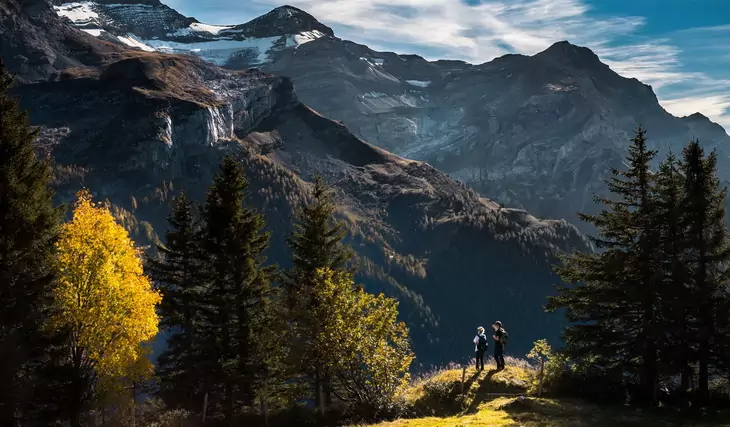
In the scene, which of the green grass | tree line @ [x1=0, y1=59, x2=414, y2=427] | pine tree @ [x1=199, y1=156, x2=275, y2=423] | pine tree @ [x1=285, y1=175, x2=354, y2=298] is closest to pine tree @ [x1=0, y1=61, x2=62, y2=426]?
tree line @ [x1=0, y1=59, x2=414, y2=427]

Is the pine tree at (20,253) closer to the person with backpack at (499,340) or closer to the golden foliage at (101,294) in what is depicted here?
the golden foliage at (101,294)

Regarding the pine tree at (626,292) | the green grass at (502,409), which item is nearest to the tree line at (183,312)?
the green grass at (502,409)

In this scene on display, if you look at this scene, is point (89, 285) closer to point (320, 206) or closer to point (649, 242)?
point (320, 206)

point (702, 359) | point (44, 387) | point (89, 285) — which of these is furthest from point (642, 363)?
point (44, 387)

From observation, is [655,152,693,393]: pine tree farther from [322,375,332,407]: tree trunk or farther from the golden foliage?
the golden foliage

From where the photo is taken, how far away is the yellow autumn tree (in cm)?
2720

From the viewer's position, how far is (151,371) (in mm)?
31172

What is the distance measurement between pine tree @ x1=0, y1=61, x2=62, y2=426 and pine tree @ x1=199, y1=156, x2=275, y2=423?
7762 millimetres

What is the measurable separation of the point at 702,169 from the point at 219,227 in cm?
2453

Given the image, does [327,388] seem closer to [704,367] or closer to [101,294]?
[101,294]

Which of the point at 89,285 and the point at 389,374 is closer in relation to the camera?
the point at 389,374

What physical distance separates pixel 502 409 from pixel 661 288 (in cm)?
967

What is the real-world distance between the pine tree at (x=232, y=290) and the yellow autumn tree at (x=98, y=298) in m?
3.37

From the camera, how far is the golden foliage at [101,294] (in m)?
27.2
